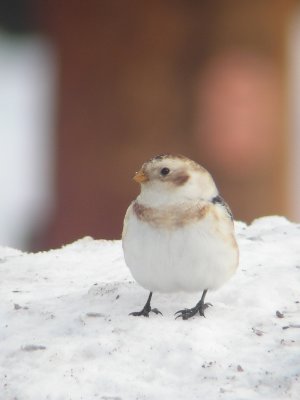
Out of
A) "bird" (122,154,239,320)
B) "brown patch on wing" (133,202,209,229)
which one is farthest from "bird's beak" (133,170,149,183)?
"brown patch on wing" (133,202,209,229)

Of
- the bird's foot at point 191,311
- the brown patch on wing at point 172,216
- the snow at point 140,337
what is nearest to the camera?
the snow at point 140,337

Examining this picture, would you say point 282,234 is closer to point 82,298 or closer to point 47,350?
point 82,298

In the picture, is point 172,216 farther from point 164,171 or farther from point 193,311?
point 193,311

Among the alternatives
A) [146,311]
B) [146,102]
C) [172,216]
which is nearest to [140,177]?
[172,216]

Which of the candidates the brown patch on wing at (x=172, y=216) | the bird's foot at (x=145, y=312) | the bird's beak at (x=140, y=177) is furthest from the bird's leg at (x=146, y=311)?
the bird's beak at (x=140, y=177)

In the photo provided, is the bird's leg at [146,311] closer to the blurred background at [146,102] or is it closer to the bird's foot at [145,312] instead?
the bird's foot at [145,312]

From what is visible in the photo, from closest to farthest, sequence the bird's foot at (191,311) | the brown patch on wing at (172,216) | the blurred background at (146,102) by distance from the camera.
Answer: the brown patch on wing at (172,216), the bird's foot at (191,311), the blurred background at (146,102)
